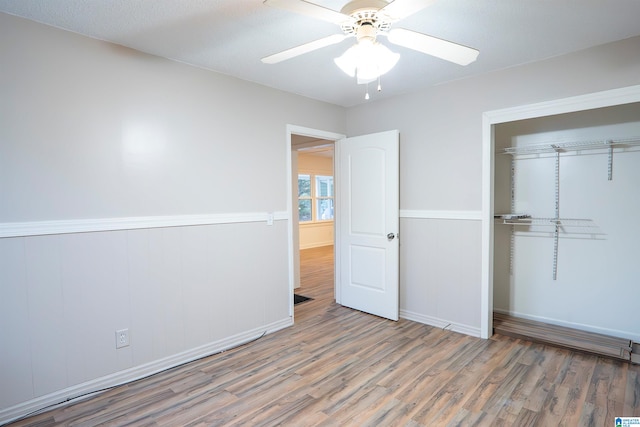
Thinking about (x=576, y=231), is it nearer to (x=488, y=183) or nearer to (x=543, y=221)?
(x=543, y=221)

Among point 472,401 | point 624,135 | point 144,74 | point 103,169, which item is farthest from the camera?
point 624,135

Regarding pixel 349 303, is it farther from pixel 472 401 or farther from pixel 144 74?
pixel 144 74

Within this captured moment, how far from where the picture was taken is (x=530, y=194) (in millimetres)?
3434

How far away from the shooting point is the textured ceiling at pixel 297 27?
6.39ft

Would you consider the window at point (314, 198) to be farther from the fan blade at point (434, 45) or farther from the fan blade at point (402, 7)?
the fan blade at point (402, 7)

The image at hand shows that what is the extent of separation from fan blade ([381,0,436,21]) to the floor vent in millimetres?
2890

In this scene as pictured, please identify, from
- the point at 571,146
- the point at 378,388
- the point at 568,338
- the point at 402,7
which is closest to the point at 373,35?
the point at 402,7

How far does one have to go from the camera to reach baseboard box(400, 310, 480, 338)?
3.25 m

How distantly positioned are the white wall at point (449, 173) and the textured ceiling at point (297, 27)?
0.70ft

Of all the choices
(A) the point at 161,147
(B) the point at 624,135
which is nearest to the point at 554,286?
(B) the point at 624,135

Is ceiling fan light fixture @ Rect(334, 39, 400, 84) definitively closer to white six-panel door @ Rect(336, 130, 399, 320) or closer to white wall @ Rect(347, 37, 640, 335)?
white wall @ Rect(347, 37, 640, 335)

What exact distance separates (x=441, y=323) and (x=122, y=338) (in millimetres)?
2826

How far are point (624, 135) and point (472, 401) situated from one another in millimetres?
2581

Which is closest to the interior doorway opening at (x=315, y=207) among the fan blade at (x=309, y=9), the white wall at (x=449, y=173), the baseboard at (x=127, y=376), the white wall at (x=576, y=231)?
the white wall at (x=449, y=173)
